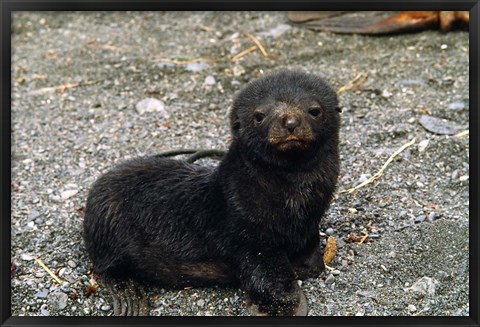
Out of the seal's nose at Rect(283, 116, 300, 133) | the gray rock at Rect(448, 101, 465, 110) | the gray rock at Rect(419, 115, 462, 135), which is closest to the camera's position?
the seal's nose at Rect(283, 116, 300, 133)

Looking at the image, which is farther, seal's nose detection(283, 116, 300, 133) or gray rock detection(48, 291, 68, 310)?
gray rock detection(48, 291, 68, 310)

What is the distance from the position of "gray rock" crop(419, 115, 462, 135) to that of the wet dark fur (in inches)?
84.7

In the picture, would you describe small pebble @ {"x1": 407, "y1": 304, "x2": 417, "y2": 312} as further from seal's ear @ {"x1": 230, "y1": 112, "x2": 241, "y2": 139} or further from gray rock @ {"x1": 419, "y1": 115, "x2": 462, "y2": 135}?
gray rock @ {"x1": 419, "y1": 115, "x2": 462, "y2": 135}

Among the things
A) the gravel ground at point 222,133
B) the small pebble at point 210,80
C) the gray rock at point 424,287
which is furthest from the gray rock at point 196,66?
the gray rock at point 424,287

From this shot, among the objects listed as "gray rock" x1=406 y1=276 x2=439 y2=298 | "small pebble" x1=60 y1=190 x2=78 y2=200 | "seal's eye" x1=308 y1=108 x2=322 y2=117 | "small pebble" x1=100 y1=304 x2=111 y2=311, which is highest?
"seal's eye" x1=308 y1=108 x2=322 y2=117

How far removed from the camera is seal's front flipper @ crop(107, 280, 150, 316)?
499 centimetres

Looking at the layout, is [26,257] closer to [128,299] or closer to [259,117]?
[128,299]

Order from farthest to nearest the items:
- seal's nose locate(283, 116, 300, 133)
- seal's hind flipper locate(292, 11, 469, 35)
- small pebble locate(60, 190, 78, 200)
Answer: seal's hind flipper locate(292, 11, 469, 35) < small pebble locate(60, 190, 78, 200) < seal's nose locate(283, 116, 300, 133)

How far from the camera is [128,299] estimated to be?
509 centimetres

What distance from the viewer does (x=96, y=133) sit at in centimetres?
713

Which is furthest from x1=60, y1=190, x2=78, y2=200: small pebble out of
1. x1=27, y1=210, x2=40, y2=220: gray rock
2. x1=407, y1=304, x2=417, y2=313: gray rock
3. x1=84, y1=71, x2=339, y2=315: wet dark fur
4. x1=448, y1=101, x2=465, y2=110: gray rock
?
x1=448, y1=101, x2=465, y2=110: gray rock

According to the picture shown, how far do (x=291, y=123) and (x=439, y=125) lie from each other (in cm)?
278

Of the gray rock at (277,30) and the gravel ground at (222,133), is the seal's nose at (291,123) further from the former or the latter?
the gray rock at (277,30)

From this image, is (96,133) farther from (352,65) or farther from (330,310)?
(330,310)
